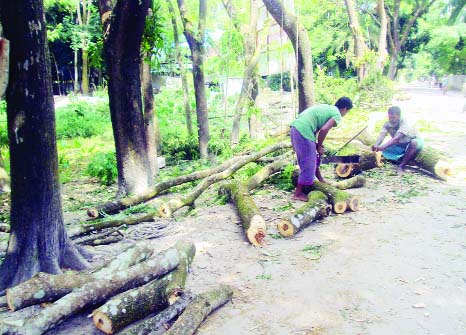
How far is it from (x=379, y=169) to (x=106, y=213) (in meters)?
4.94

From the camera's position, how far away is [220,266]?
430cm

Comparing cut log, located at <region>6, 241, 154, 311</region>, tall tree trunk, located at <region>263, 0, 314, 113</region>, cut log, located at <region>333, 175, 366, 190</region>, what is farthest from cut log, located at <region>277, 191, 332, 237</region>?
tall tree trunk, located at <region>263, 0, 314, 113</region>

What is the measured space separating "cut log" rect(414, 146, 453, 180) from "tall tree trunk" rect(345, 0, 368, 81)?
10641mm

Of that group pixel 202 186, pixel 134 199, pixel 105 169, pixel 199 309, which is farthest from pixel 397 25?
pixel 199 309

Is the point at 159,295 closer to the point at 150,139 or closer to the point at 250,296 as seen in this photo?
the point at 250,296

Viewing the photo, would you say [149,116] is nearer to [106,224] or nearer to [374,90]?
[106,224]

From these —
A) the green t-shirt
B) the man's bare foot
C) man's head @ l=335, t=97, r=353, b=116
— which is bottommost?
the man's bare foot

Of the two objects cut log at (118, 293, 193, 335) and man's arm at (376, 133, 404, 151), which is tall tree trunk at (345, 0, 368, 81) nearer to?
man's arm at (376, 133, 404, 151)

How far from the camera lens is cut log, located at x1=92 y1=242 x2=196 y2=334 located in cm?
290

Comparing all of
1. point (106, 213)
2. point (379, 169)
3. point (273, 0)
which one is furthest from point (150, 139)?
point (379, 169)

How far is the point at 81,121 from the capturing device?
55.4ft

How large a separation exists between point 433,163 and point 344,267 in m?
3.98

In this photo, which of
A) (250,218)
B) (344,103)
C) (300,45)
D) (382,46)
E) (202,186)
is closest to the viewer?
(250,218)

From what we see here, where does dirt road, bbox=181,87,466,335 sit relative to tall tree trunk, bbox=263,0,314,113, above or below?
below
